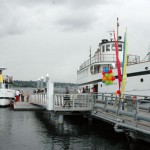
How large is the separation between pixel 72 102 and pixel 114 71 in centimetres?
1000

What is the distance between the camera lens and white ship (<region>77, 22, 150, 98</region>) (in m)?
23.6

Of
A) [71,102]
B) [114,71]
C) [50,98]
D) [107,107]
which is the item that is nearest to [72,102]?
[71,102]

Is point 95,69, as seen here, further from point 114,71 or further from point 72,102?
point 72,102

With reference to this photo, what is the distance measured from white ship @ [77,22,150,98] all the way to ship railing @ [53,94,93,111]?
6389 mm

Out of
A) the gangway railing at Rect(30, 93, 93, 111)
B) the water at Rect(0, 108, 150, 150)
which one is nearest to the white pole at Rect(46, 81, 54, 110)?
the gangway railing at Rect(30, 93, 93, 111)

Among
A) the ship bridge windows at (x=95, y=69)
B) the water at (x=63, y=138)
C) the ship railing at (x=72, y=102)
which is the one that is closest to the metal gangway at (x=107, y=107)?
the ship railing at (x=72, y=102)

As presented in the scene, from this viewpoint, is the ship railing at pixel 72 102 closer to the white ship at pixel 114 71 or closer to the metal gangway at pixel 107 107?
the metal gangway at pixel 107 107

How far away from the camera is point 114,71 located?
28031 millimetres

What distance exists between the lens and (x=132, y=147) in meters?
12.8

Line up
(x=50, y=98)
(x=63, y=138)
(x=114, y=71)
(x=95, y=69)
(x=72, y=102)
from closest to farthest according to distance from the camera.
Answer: (x=63, y=138) < (x=50, y=98) < (x=72, y=102) < (x=114, y=71) < (x=95, y=69)

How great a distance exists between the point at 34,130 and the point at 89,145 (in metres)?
5.29

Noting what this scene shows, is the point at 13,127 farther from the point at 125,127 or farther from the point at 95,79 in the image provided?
the point at 95,79

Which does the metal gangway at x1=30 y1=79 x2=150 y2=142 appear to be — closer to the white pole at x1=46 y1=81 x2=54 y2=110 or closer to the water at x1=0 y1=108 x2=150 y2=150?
the white pole at x1=46 y1=81 x2=54 y2=110

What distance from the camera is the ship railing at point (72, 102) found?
727 inches
